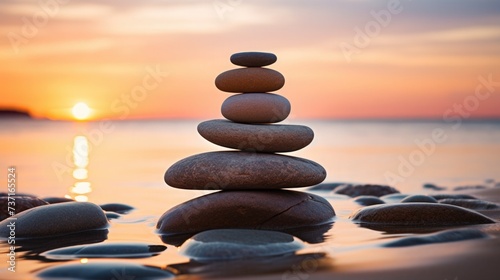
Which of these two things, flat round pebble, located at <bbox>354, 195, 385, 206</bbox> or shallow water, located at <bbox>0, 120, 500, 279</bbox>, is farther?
flat round pebble, located at <bbox>354, 195, 385, 206</bbox>

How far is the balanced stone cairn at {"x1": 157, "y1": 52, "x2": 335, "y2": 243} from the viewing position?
27.1ft

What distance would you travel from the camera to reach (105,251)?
6375mm

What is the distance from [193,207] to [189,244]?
6.22 ft

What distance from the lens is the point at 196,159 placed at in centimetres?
→ 864

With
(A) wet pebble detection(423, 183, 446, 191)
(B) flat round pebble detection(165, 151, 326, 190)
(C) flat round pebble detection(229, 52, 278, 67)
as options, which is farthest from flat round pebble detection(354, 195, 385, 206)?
(A) wet pebble detection(423, 183, 446, 191)

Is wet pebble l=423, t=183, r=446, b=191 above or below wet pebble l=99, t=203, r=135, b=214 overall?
above

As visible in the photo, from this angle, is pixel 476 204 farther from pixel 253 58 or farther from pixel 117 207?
pixel 117 207

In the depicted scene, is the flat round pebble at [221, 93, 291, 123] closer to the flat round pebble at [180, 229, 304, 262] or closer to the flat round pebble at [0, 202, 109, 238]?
the flat round pebble at [0, 202, 109, 238]

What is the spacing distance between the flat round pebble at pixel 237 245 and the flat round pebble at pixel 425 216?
1.91m

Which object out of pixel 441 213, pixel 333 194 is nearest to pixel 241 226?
pixel 441 213

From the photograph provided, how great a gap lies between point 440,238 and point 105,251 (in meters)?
3.31

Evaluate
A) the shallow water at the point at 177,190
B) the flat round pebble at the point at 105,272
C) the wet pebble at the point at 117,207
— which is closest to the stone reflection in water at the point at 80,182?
the shallow water at the point at 177,190

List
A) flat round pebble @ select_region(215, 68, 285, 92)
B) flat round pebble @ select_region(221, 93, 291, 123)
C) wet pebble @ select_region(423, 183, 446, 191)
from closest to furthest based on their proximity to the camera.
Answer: flat round pebble @ select_region(221, 93, 291, 123), flat round pebble @ select_region(215, 68, 285, 92), wet pebble @ select_region(423, 183, 446, 191)

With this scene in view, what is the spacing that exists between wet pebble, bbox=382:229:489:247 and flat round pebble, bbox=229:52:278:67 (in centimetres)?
353
